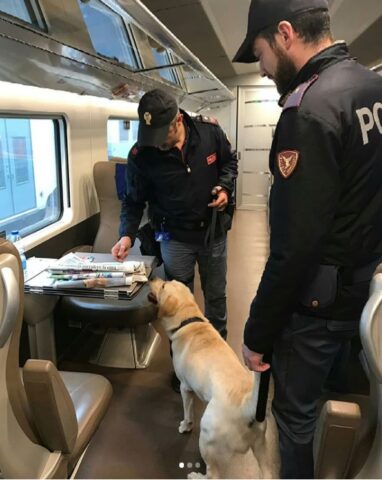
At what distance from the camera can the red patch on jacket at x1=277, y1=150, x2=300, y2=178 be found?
1.21 metres

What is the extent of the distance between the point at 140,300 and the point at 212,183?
Answer: 2.93 feet

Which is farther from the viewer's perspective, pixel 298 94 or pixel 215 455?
pixel 215 455

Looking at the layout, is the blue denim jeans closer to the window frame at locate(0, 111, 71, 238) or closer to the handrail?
the window frame at locate(0, 111, 71, 238)

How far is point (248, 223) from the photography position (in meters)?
7.90

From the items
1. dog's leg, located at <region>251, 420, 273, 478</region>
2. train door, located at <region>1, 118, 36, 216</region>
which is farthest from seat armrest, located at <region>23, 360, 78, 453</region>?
train door, located at <region>1, 118, 36, 216</region>

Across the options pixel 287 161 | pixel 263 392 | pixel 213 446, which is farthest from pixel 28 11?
pixel 213 446

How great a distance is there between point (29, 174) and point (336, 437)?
275cm

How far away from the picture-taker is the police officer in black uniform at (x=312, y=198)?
1.20m

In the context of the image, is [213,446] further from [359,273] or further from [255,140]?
[255,140]

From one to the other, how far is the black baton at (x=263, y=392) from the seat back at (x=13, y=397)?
0.72 metres

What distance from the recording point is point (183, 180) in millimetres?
2439

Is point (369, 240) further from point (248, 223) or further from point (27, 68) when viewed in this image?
Result: point (248, 223)

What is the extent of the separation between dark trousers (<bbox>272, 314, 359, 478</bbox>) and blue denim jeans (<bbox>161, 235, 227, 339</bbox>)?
3.99 ft

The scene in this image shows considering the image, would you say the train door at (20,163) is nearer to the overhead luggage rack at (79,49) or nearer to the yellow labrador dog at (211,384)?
the overhead luggage rack at (79,49)
